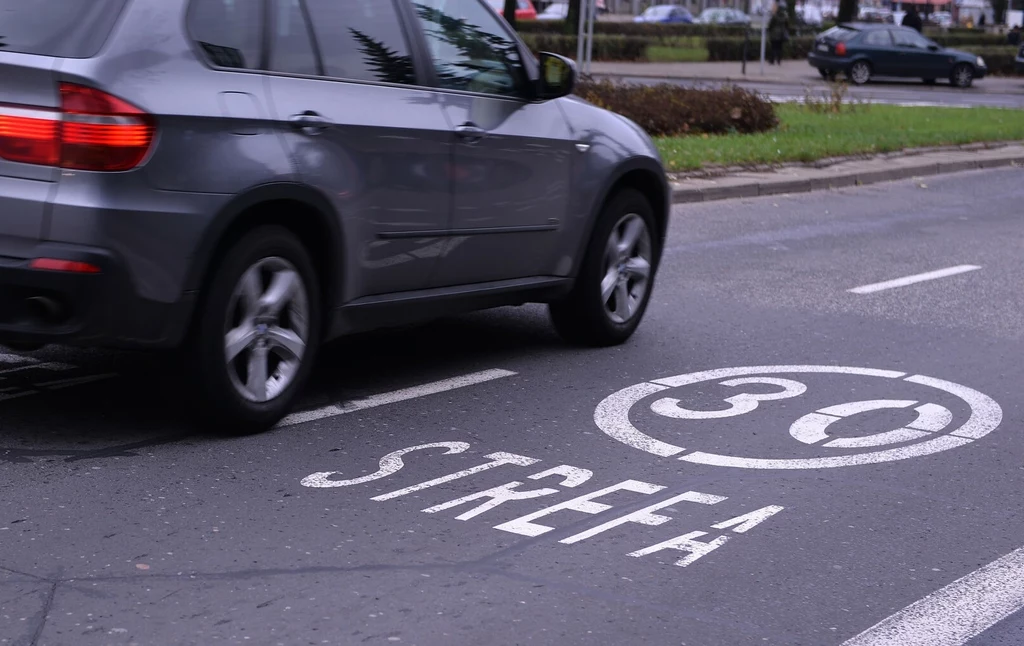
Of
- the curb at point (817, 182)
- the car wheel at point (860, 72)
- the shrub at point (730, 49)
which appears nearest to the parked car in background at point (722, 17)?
the shrub at point (730, 49)

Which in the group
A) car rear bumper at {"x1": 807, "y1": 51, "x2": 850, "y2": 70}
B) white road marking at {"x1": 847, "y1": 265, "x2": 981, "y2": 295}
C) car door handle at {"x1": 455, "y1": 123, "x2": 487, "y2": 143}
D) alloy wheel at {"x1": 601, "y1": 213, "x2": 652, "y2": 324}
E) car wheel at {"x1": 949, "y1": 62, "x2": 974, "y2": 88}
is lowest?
car wheel at {"x1": 949, "y1": 62, "x2": 974, "y2": 88}

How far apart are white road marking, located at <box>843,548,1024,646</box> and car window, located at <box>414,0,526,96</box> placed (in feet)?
10.2

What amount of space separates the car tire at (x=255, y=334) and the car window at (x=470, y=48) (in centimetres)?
121

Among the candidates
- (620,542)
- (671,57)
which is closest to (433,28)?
(620,542)

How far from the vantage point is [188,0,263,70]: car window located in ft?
17.7

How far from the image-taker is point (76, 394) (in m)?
6.16

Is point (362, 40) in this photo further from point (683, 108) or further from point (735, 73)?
point (735, 73)

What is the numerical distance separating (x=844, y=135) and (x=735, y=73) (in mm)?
22274

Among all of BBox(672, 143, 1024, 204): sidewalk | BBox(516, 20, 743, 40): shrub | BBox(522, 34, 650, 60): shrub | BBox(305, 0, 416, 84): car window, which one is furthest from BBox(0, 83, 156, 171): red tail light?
BBox(516, 20, 743, 40): shrub

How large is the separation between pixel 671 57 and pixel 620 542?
46.4 metres

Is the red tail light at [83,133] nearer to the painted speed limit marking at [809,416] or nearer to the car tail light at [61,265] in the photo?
the car tail light at [61,265]

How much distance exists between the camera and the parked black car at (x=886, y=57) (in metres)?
41.1

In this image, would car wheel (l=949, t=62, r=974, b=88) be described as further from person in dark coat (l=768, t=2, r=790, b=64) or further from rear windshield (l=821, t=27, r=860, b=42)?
person in dark coat (l=768, t=2, r=790, b=64)

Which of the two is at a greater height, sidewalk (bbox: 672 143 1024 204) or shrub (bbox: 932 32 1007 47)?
sidewalk (bbox: 672 143 1024 204)
